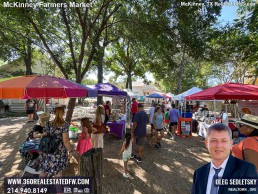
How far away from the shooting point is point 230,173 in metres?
1.50

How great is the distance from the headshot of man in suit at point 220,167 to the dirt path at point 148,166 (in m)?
3.04

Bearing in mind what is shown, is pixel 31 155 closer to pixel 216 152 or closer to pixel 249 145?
pixel 216 152

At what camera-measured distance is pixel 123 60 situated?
75.5 ft

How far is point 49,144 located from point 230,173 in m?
3.01

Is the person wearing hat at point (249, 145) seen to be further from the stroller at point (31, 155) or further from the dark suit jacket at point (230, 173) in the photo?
the stroller at point (31, 155)

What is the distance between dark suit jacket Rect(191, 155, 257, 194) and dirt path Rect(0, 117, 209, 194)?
300cm

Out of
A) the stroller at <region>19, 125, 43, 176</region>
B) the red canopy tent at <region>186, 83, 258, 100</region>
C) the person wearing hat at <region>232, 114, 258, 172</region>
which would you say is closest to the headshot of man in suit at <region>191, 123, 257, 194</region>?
the person wearing hat at <region>232, 114, 258, 172</region>

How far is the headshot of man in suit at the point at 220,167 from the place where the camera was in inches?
57.7

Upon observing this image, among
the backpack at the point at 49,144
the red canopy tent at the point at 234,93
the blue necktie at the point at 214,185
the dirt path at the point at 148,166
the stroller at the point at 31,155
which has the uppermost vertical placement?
the red canopy tent at the point at 234,93

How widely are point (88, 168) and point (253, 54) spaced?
6678mm

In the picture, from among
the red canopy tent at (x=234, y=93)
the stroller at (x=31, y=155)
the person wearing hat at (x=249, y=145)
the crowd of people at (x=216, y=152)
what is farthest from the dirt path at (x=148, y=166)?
the person wearing hat at (x=249, y=145)

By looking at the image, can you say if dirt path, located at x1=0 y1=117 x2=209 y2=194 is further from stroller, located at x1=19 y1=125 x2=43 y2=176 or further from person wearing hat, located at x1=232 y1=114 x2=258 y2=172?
person wearing hat, located at x1=232 y1=114 x2=258 y2=172

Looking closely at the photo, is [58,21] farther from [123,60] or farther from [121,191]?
[123,60]

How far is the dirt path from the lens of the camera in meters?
4.47
